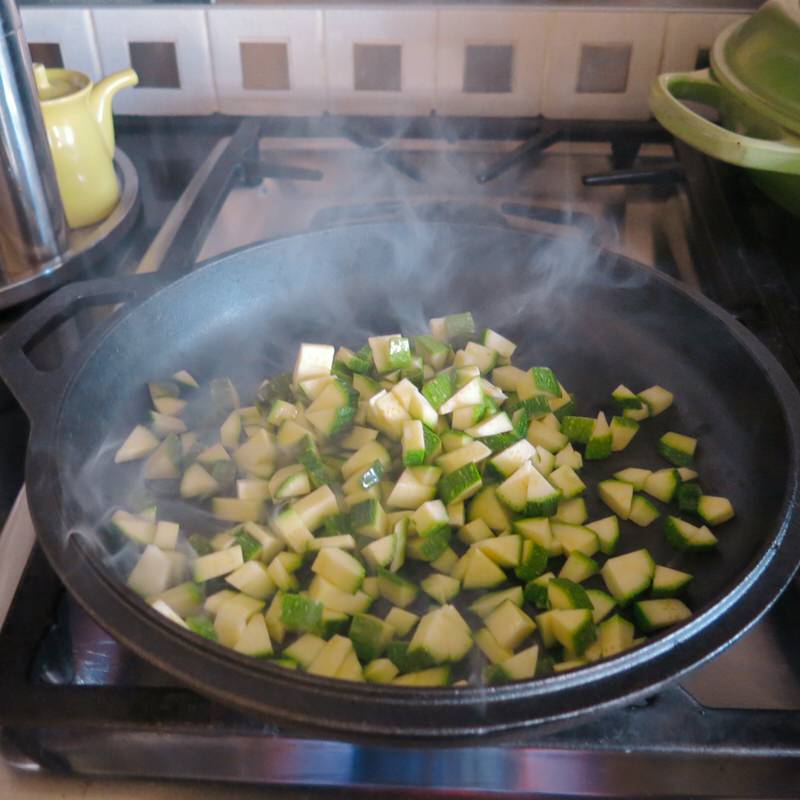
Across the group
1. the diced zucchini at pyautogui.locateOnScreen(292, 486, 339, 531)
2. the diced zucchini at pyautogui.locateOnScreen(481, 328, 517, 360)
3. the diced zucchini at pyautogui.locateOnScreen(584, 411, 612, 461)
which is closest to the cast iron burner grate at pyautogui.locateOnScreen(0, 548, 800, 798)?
the diced zucchini at pyautogui.locateOnScreen(292, 486, 339, 531)

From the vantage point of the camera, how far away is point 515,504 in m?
0.78

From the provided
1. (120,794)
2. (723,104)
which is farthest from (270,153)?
(120,794)

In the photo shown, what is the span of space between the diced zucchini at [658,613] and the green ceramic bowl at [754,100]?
470mm

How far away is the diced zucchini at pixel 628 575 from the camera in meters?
0.69

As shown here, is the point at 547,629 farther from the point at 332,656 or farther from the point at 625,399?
the point at 625,399

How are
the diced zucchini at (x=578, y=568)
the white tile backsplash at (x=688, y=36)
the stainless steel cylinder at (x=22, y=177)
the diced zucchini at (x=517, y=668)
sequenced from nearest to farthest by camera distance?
the diced zucchini at (x=517, y=668) < the diced zucchini at (x=578, y=568) < the stainless steel cylinder at (x=22, y=177) < the white tile backsplash at (x=688, y=36)

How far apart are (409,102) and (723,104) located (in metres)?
0.45

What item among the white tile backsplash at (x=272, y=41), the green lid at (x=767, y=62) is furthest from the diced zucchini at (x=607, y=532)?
the white tile backsplash at (x=272, y=41)

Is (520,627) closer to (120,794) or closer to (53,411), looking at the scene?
(120,794)

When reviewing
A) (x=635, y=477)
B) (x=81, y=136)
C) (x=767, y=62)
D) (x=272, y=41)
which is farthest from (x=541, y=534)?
(x=272, y=41)

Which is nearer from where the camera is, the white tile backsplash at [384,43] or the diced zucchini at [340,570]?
the diced zucchini at [340,570]

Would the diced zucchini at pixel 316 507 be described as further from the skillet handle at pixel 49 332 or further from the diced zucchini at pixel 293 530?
the skillet handle at pixel 49 332

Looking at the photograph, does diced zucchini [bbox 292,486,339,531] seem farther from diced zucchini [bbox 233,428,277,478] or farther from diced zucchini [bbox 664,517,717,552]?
diced zucchini [bbox 664,517,717,552]

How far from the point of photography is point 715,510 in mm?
739
